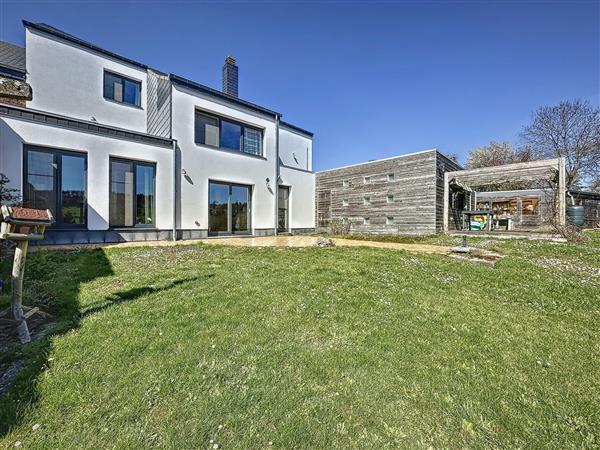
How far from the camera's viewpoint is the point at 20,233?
104 inches

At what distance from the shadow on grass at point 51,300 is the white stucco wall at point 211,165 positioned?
4.68 m

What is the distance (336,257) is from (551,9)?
12.9 metres

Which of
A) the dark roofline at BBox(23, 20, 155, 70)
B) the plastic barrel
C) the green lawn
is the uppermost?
the dark roofline at BBox(23, 20, 155, 70)

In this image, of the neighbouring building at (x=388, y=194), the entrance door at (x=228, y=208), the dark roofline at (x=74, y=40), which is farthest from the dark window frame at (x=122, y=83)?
the neighbouring building at (x=388, y=194)

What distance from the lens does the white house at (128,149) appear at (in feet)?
27.0

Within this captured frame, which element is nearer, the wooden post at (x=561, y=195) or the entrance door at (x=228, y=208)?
the wooden post at (x=561, y=195)

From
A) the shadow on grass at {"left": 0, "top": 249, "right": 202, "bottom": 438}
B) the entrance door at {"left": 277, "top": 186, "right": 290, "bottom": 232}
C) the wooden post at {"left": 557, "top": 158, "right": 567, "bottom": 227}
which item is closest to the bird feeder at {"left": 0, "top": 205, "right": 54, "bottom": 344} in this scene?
the shadow on grass at {"left": 0, "top": 249, "right": 202, "bottom": 438}

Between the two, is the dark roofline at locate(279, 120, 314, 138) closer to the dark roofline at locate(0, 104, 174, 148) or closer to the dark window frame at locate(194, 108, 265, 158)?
the dark window frame at locate(194, 108, 265, 158)

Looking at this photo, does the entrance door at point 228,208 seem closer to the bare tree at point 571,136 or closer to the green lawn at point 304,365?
the green lawn at point 304,365

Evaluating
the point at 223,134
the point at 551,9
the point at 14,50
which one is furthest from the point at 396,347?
the point at 14,50

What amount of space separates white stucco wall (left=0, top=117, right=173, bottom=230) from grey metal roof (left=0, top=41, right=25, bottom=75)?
3.20 m

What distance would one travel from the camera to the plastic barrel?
13.6 meters

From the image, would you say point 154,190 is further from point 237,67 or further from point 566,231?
point 566,231

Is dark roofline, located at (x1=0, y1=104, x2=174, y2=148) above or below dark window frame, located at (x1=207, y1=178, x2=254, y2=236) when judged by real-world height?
above
